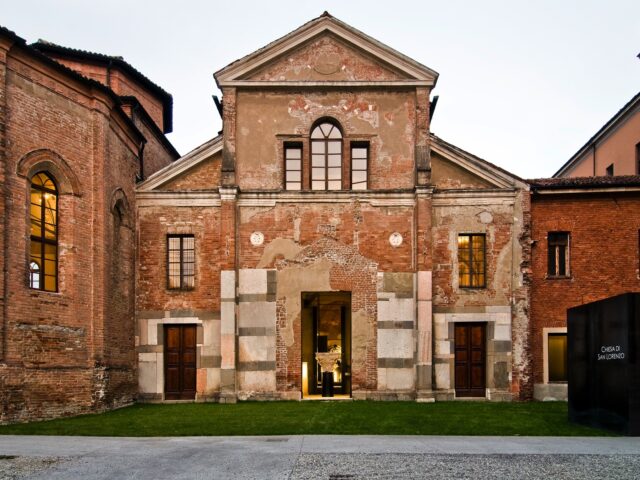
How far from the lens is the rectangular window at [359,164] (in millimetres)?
20109

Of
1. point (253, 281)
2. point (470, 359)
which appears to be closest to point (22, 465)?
point (253, 281)

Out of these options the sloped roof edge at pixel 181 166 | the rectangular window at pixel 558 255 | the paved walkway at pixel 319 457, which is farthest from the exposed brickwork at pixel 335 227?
the paved walkway at pixel 319 457

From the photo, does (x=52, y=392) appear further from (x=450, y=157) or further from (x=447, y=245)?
(x=450, y=157)

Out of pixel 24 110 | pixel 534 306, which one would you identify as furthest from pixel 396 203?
pixel 24 110

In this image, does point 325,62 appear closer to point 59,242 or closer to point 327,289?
point 327,289

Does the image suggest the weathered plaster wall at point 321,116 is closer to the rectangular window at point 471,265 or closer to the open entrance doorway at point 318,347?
the rectangular window at point 471,265

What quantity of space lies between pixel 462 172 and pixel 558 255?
13.1 ft

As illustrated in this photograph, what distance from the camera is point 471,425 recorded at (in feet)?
45.7

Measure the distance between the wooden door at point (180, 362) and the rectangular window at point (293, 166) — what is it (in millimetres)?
5345

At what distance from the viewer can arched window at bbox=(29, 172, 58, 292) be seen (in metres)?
15.6

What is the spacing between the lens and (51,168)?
52.4 ft

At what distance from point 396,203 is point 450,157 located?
226cm

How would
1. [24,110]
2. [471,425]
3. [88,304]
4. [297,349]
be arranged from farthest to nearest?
[297,349] → [88,304] → [24,110] → [471,425]

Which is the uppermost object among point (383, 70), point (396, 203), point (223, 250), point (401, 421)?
point (383, 70)
